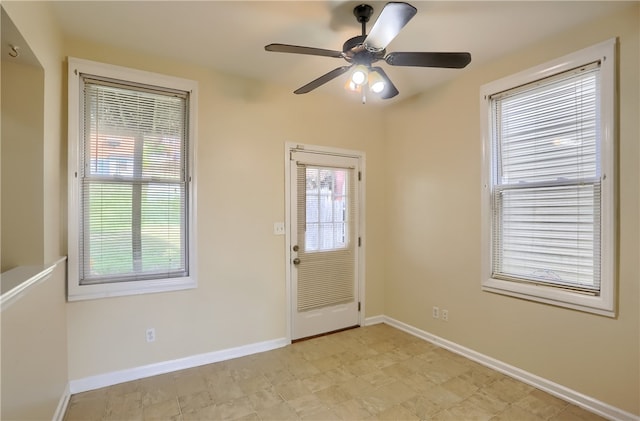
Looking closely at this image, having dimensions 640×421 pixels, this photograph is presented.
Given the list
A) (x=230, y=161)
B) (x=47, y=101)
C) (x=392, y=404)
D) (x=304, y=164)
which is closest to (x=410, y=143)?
(x=304, y=164)

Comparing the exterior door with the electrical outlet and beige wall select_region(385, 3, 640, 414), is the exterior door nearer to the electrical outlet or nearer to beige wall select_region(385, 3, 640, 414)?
beige wall select_region(385, 3, 640, 414)

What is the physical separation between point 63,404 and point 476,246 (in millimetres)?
3506

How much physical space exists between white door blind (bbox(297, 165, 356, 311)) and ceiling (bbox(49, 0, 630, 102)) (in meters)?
1.28

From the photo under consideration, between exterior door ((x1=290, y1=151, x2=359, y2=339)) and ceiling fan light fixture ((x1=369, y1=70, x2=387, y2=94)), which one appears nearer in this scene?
ceiling fan light fixture ((x1=369, y1=70, x2=387, y2=94))

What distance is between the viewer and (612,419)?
2.11 m

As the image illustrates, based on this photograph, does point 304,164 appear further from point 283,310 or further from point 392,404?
point 392,404

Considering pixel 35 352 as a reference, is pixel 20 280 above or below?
above

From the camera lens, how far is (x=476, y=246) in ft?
9.80

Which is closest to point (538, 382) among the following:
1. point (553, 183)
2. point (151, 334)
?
point (553, 183)

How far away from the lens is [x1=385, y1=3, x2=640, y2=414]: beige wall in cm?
207

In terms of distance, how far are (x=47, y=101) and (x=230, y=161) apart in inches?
54.1

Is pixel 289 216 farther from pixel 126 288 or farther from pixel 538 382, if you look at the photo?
pixel 538 382

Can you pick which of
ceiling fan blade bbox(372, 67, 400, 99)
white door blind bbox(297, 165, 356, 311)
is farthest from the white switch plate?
ceiling fan blade bbox(372, 67, 400, 99)

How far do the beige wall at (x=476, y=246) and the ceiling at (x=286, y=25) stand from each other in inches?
12.3
